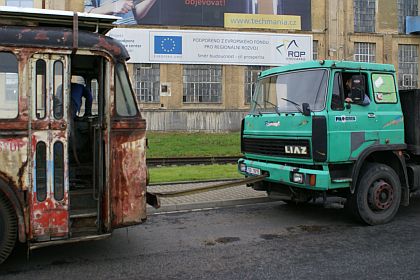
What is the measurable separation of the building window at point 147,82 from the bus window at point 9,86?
29.8 metres

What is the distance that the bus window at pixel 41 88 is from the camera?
518cm

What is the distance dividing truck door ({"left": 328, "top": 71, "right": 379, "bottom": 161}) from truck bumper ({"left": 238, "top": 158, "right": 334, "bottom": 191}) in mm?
341

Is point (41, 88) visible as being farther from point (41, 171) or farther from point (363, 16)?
point (363, 16)

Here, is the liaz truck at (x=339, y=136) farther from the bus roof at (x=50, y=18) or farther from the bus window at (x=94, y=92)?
the bus roof at (x=50, y=18)

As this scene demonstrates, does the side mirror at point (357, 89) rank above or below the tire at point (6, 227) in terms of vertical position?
above

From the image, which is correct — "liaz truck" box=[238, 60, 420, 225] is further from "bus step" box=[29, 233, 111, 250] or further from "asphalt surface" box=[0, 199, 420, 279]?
"bus step" box=[29, 233, 111, 250]

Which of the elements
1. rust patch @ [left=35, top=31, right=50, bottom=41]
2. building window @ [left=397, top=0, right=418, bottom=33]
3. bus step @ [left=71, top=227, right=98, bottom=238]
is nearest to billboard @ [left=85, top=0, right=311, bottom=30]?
A: building window @ [left=397, top=0, right=418, bottom=33]

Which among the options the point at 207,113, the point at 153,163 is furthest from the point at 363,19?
the point at 153,163

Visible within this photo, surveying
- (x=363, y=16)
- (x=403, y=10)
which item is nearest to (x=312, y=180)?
(x=363, y=16)

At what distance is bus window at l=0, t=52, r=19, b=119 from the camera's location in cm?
506

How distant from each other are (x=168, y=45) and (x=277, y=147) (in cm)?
2717

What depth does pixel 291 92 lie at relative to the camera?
302 inches

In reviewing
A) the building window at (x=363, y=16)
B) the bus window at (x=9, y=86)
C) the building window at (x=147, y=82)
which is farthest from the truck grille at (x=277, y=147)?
the building window at (x=363, y=16)

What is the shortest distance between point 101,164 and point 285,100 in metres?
3.45
